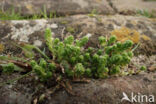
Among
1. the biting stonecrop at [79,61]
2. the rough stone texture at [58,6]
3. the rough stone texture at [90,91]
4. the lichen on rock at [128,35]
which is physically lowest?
the rough stone texture at [90,91]

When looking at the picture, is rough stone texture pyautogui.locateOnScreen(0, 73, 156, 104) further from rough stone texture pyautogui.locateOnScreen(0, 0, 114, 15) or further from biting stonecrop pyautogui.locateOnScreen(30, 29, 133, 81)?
rough stone texture pyautogui.locateOnScreen(0, 0, 114, 15)

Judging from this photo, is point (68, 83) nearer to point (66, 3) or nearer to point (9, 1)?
point (66, 3)

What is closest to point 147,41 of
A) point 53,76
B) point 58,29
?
point 58,29

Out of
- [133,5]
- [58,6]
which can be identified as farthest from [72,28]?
[133,5]

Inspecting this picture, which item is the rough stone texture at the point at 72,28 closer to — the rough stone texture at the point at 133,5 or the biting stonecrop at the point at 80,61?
the biting stonecrop at the point at 80,61

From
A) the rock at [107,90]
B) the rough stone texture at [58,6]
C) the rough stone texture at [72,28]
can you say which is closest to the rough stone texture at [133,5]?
the rough stone texture at [58,6]

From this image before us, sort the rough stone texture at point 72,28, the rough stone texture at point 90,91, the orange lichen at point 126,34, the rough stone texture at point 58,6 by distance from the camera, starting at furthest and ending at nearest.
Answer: the rough stone texture at point 58,6
the orange lichen at point 126,34
the rough stone texture at point 72,28
the rough stone texture at point 90,91
